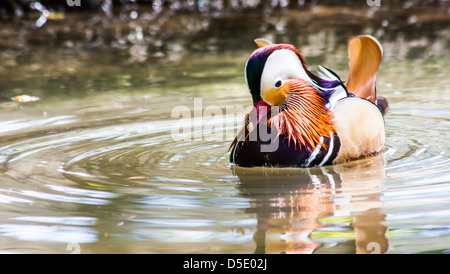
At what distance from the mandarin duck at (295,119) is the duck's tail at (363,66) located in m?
0.50

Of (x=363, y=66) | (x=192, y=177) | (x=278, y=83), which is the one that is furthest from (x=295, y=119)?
(x=363, y=66)

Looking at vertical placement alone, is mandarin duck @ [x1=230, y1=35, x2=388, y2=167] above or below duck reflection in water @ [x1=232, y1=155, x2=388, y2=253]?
above

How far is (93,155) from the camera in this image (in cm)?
522

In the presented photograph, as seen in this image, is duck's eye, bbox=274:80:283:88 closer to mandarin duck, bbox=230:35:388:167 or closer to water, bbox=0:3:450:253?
mandarin duck, bbox=230:35:388:167

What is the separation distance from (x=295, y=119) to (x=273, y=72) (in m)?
0.35

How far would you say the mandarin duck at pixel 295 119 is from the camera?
4438 mm

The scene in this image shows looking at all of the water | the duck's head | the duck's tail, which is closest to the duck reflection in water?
the water

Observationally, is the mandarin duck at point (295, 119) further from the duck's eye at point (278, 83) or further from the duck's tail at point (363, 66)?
the duck's tail at point (363, 66)

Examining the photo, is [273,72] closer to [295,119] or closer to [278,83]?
[278,83]

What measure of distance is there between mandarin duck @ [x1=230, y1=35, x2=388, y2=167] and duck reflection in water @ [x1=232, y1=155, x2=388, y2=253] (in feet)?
0.32

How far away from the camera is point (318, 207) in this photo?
3.90 metres

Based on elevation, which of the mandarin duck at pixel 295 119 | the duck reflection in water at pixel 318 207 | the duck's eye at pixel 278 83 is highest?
the duck's eye at pixel 278 83

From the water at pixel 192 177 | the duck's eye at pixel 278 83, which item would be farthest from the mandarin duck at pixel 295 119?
the water at pixel 192 177

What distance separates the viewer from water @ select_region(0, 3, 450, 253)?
3523 mm
